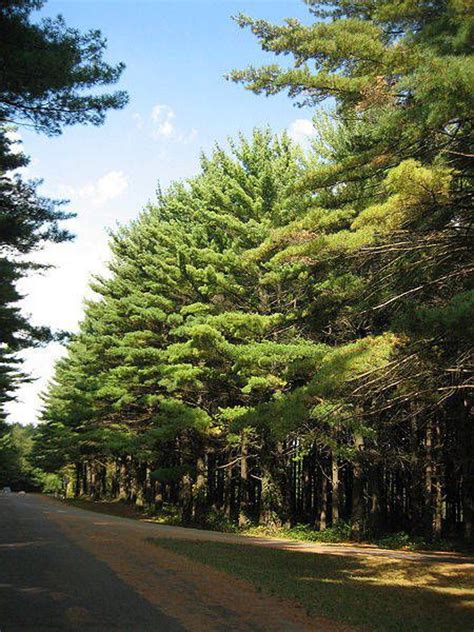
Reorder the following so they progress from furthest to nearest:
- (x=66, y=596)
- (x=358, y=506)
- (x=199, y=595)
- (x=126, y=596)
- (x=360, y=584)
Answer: (x=358, y=506)
(x=360, y=584)
(x=199, y=595)
(x=126, y=596)
(x=66, y=596)

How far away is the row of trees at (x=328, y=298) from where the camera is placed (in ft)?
35.9

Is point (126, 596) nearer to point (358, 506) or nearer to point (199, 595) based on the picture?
point (199, 595)

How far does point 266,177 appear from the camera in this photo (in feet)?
79.3

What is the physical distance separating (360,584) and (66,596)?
19.5ft

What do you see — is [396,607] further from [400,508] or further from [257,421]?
[400,508]

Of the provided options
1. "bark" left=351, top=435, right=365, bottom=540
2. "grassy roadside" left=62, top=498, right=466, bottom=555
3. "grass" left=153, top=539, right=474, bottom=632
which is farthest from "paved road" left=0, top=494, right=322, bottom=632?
"bark" left=351, top=435, right=365, bottom=540

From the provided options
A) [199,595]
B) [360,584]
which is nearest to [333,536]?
[360,584]

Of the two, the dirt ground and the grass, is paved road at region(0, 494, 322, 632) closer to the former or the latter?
the dirt ground

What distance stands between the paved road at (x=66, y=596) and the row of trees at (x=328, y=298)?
19.0ft

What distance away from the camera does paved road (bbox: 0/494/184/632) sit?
22.9ft

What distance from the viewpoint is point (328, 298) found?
1916 centimetres

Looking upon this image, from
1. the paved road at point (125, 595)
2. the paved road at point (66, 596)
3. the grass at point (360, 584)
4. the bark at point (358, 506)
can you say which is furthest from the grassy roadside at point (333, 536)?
the paved road at point (66, 596)

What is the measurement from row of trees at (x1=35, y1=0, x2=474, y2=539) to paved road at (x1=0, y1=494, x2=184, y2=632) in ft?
19.0

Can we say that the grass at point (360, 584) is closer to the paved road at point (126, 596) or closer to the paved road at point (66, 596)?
the paved road at point (126, 596)
